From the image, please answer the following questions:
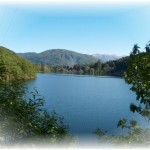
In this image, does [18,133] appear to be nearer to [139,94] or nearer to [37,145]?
[37,145]

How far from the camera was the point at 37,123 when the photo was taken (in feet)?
28.9

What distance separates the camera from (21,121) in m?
8.16

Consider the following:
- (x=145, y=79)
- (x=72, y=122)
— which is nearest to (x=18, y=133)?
(x=145, y=79)

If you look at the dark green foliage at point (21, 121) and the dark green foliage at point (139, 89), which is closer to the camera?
→ the dark green foliage at point (139, 89)

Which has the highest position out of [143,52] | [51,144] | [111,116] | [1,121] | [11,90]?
[143,52]

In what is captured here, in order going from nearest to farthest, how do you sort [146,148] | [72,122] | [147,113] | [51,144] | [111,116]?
[146,148]
[147,113]
[51,144]
[72,122]
[111,116]

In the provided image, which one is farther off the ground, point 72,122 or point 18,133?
point 18,133

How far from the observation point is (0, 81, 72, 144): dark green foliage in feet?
25.6

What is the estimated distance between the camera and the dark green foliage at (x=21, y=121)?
25.6ft

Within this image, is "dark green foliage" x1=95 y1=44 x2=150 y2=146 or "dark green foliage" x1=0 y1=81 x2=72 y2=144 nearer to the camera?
"dark green foliage" x1=95 y1=44 x2=150 y2=146

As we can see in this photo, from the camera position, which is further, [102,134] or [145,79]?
[102,134]

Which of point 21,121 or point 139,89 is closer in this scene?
point 139,89

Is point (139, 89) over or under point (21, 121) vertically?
over

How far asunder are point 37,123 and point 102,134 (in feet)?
6.75
